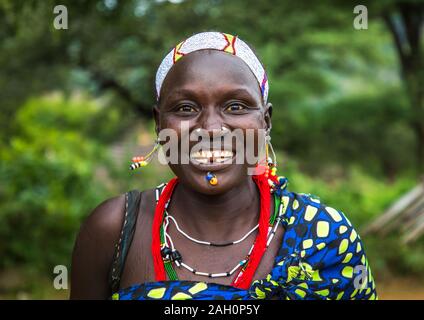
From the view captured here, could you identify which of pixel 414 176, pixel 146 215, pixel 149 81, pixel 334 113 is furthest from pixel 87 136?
pixel 146 215

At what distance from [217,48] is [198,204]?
0.52 m

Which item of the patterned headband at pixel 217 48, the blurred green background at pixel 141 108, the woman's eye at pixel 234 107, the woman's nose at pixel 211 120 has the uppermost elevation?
the blurred green background at pixel 141 108

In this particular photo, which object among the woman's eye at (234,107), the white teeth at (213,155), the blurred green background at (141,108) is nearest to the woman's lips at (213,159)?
the white teeth at (213,155)

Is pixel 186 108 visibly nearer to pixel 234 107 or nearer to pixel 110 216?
pixel 234 107

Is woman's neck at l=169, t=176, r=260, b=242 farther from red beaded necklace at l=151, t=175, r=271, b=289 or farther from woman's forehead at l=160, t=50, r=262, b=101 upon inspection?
woman's forehead at l=160, t=50, r=262, b=101

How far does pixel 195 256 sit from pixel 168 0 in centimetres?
533

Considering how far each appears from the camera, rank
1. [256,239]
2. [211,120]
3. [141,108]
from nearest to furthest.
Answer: [211,120] < [256,239] < [141,108]

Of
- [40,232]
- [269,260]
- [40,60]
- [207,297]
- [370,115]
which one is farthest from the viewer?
[370,115]

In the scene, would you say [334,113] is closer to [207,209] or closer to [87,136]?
[87,136]

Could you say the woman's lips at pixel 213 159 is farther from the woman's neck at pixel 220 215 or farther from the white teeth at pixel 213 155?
the woman's neck at pixel 220 215

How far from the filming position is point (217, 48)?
194cm

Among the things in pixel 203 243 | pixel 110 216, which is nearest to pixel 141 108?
pixel 110 216

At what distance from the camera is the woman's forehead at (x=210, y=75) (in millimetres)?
1868

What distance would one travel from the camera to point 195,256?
6.44 ft
